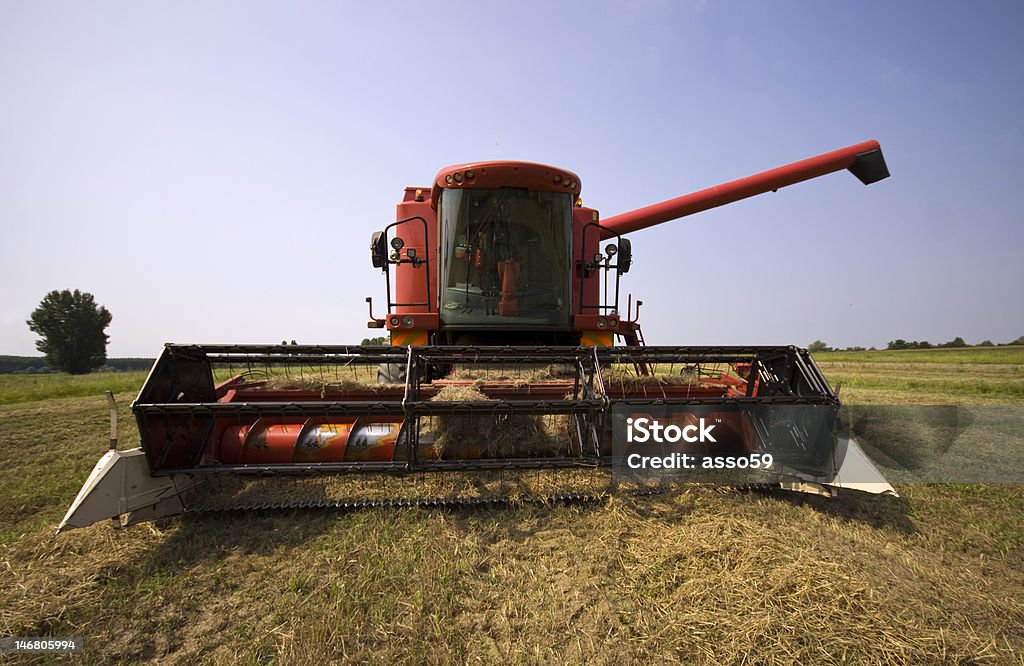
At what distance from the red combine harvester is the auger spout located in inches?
98.6

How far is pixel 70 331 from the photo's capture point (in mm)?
43656

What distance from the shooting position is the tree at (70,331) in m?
43.0

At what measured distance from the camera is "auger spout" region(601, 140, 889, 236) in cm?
625

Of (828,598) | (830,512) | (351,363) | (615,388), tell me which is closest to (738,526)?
(828,598)

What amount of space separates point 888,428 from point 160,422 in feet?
26.7

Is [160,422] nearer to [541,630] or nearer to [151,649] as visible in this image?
[151,649]

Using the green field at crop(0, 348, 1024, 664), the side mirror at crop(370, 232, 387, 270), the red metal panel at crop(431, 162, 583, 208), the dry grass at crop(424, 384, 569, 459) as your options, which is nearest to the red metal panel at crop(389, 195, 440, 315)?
the side mirror at crop(370, 232, 387, 270)

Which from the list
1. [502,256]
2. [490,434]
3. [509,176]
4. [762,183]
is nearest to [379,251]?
[502,256]

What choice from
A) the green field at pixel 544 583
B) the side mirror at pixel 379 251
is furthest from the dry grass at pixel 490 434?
the side mirror at pixel 379 251

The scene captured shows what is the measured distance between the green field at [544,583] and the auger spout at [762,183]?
14.9ft

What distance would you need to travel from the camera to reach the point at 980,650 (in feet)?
4.99

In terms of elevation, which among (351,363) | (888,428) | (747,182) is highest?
(747,182)

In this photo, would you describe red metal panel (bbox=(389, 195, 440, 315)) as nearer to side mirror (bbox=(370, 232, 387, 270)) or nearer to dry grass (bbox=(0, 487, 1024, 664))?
side mirror (bbox=(370, 232, 387, 270))

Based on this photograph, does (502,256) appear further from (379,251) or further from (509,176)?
(379,251)
